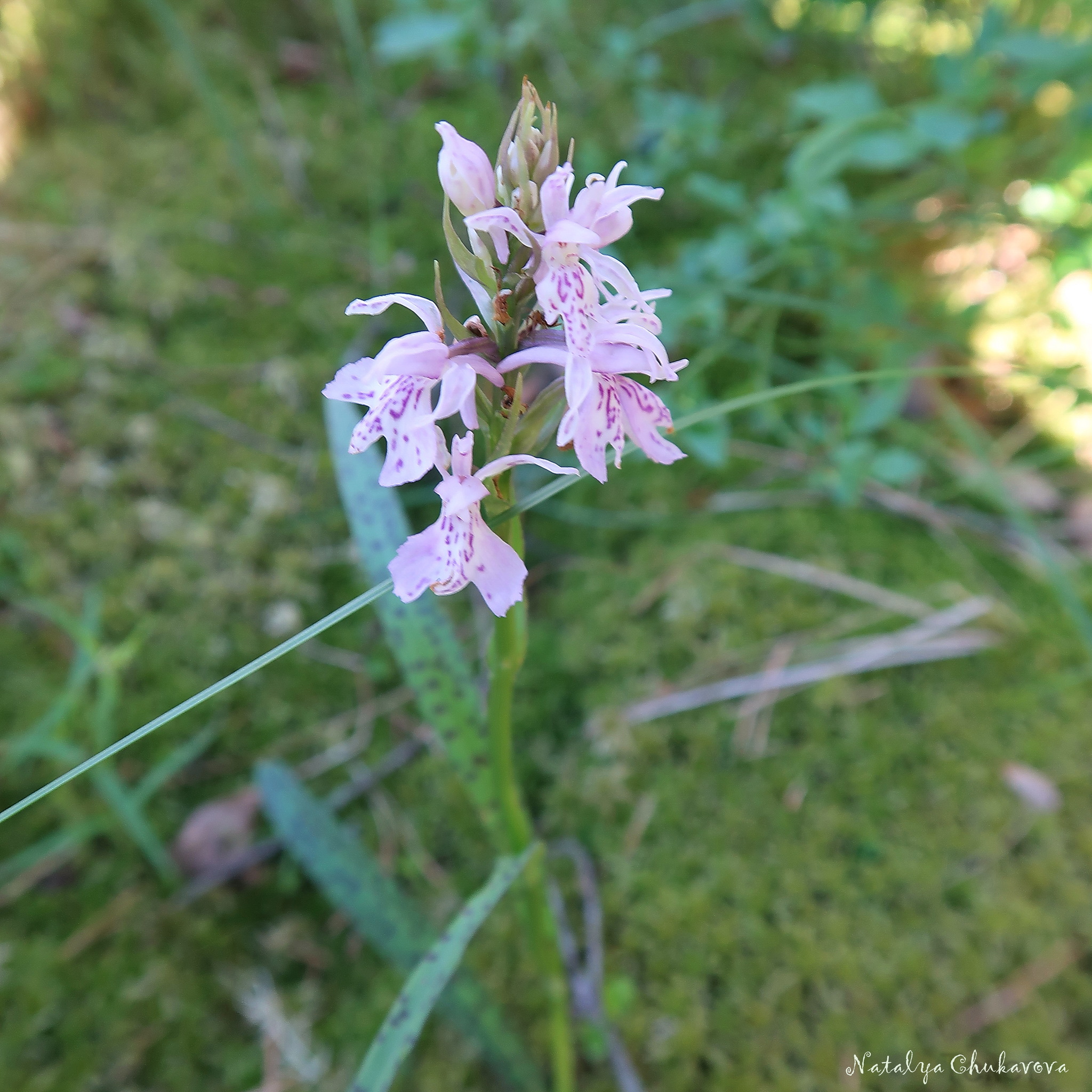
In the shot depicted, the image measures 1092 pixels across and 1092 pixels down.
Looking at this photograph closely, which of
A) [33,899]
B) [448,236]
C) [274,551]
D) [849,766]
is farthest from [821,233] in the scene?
[33,899]

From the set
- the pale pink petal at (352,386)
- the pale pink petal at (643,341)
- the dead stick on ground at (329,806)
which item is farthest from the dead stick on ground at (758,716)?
the pale pink petal at (352,386)

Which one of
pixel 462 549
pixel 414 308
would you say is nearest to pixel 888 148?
pixel 414 308

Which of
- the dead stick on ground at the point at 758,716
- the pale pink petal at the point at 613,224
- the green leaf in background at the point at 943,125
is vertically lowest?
the dead stick on ground at the point at 758,716

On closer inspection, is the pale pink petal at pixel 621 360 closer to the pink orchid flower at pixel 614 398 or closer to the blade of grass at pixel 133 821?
the pink orchid flower at pixel 614 398

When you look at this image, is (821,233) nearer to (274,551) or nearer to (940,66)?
(940,66)

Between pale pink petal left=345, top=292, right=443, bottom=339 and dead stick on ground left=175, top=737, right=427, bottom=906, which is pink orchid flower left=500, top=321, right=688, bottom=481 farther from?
dead stick on ground left=175, top=737, right=427, bottom=906

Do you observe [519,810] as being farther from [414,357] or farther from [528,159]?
[528,159]
